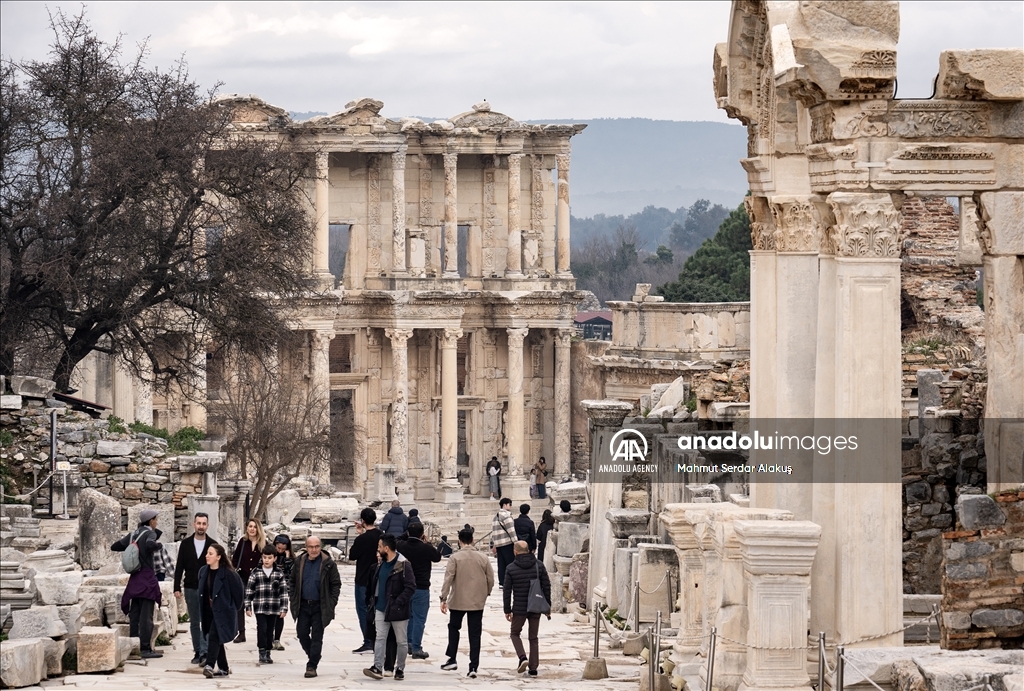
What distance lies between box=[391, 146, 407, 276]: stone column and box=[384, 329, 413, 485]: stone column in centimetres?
164

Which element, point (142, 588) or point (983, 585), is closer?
point (983, 585)

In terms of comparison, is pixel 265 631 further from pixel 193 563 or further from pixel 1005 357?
pixel 1005 357

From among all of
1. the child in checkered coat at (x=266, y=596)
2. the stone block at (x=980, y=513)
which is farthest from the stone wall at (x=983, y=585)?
the child in checkered coat at (x=266, y=596)

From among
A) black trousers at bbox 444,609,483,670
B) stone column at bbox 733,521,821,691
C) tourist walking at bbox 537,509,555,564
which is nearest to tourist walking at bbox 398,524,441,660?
black trousers at bbox 444,609,483,670

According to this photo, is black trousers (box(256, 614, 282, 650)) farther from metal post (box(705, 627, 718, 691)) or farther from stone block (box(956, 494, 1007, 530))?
stone block (box(956, 494, 1007, 530))

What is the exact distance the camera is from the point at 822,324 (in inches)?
553

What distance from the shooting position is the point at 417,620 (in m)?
17.7

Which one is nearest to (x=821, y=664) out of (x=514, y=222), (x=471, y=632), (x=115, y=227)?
(x=471, y=632)

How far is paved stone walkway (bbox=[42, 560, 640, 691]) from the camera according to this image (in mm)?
15469

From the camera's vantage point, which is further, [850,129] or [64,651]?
[64,651]

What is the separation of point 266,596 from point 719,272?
47.8 metres

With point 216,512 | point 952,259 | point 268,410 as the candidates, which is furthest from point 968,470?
point 268,410

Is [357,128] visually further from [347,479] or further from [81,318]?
Result: [81,318]

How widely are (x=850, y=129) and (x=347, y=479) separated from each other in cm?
3837
